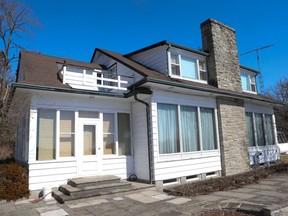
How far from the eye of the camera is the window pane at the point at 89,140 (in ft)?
30.6

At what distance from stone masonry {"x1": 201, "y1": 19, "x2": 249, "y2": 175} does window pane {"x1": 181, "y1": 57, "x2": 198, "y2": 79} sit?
1005 millimetres

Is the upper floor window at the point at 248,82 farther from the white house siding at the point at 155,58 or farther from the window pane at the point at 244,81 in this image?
the white house siding at the point at 155,58

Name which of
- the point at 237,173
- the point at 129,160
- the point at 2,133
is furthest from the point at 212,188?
the point at 2,133

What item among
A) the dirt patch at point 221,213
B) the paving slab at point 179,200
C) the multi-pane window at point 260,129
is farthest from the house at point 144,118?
the dirt patch at point 221,213

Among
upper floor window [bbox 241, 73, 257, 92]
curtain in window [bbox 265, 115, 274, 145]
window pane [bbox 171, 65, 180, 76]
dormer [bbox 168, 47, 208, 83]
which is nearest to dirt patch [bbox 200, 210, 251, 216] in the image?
dormer [bbox 168, 47, 208, 83]

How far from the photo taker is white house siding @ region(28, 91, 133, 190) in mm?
7949

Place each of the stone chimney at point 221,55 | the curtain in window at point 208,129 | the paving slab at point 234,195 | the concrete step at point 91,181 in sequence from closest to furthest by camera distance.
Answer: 1. the paving slab at point 234,195
2. the concrete step at point 91,181
3. the curtain in window at point 208,129
4. the stone chimney at point 221,55

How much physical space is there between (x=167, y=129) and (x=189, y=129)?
1.32m

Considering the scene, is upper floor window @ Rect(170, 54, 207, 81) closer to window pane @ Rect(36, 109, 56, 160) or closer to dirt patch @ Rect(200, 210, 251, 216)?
window pane @ Rect(36, 109, 56, 160)

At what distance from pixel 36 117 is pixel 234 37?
12.0 m

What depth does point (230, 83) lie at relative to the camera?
43.1 ft

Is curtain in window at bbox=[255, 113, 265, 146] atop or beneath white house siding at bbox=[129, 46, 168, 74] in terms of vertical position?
beneath

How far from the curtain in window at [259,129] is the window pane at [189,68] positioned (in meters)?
5.50

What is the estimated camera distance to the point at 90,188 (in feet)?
24.8
